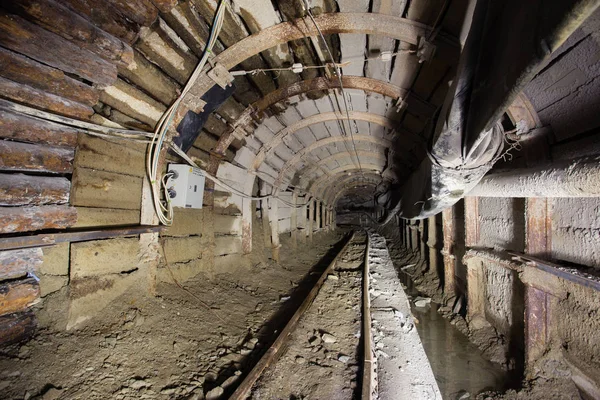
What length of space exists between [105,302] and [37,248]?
1.02m

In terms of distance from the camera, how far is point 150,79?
283cm

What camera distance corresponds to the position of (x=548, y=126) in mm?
2383

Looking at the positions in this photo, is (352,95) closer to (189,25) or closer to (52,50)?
(189,25)

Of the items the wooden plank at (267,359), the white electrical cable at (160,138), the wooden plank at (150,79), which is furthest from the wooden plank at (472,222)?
the wooden plank at (150,79)

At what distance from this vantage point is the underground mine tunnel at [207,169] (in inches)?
72.0

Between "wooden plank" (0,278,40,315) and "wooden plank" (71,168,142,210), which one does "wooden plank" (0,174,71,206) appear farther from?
"wooden plank" (0,278,40,315)

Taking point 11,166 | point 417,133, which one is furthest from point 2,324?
point 417,133

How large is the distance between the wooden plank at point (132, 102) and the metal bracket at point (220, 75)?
2.59 feet

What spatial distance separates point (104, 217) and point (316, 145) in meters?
4.81

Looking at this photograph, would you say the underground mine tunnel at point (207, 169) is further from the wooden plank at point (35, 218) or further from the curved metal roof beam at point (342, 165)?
the curved metal roof beam at point (342, 165)

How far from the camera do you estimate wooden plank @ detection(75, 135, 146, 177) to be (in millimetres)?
2578

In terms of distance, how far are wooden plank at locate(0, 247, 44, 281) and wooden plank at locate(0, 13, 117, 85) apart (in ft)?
5.19

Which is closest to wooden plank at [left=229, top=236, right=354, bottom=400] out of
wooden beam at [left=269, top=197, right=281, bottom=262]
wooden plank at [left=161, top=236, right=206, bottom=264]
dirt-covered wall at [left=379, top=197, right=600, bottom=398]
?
wooden plank at [left=161, top=236, right=206, bottom=264]

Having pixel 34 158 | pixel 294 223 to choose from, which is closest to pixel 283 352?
pixel 34 158
